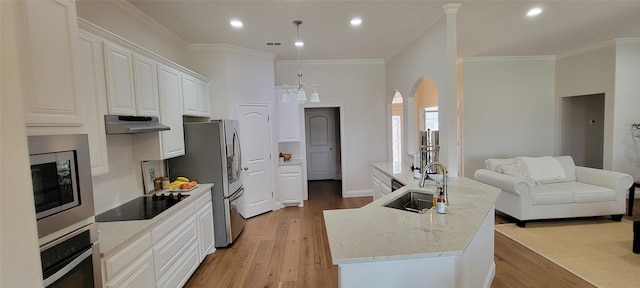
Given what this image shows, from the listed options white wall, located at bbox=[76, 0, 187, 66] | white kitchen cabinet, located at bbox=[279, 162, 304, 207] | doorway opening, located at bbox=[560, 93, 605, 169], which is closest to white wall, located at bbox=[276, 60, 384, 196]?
white kitchen cabinet, located at bbox=[279, 162, 304, 207]

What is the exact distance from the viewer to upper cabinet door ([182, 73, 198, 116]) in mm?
3539

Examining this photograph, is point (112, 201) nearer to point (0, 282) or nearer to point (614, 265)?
point (0, 282)

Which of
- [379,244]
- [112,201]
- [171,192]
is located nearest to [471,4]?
[379,244]

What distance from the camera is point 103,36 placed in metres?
2.21

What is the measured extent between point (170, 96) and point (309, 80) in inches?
126

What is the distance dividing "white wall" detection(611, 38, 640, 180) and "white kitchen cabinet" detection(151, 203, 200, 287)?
691 centimetres

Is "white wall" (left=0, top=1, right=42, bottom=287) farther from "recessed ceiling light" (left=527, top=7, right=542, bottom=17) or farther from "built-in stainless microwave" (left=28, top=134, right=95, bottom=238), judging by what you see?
"recessed ceiling light" (left=527, top=7, right=542, bottom=17)

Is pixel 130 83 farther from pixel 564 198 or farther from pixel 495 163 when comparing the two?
pixel 564 198

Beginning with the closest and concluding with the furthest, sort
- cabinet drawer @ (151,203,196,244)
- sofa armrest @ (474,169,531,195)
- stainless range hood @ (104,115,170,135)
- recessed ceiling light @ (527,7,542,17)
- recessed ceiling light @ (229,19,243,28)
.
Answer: stainless range hood @ (104,115,170,135) < cabinet drawer @ (151,203,196,244) < recessed ceiling light @ (527,7,542,17) < recessed ceiling light @ (229,19,243,28) < sofa armrest @ (474,169,531,195)

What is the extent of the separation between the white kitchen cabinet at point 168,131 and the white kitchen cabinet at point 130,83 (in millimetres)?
145

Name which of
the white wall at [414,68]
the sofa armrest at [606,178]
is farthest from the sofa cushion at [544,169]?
the white wall at [414,68]

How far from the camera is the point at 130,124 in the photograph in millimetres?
2355

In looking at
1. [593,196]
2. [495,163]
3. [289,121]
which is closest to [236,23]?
[289,121]

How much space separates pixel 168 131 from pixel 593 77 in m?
7.17
